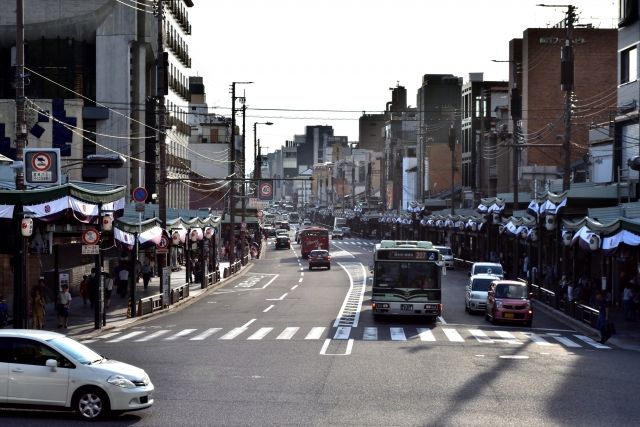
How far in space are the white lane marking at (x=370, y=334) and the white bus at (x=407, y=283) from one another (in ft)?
4.98

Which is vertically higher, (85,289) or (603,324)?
(85,289)

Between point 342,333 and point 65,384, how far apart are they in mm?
19636

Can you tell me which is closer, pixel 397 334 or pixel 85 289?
pixel 397 334

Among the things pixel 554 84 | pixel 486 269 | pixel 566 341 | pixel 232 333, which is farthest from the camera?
pixel 554 84

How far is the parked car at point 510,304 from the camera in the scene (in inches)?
1684

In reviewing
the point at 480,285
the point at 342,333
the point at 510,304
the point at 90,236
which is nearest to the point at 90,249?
the point at 90,236

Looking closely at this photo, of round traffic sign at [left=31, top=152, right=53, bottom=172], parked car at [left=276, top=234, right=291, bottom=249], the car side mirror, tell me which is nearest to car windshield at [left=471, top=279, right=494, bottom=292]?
round traffic sign at [left=31, top=152, right=53, bottom=172]

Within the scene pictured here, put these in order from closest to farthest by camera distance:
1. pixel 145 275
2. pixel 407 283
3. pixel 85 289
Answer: pixel 407 283 → pixel 85 289 → pixel 145 275

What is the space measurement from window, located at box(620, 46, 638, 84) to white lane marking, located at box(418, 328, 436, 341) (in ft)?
99.5

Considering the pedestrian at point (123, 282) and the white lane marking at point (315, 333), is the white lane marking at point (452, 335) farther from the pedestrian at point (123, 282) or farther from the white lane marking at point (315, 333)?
the pedestrian at point (123, 282)

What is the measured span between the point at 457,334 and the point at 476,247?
58377mm

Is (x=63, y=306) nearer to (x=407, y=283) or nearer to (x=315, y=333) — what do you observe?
(x=315, y=333)

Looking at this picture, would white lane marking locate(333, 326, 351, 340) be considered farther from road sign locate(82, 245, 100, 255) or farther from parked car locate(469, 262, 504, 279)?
parked car locate(469, 262, 504, 279)

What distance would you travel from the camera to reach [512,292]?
4334 cm
